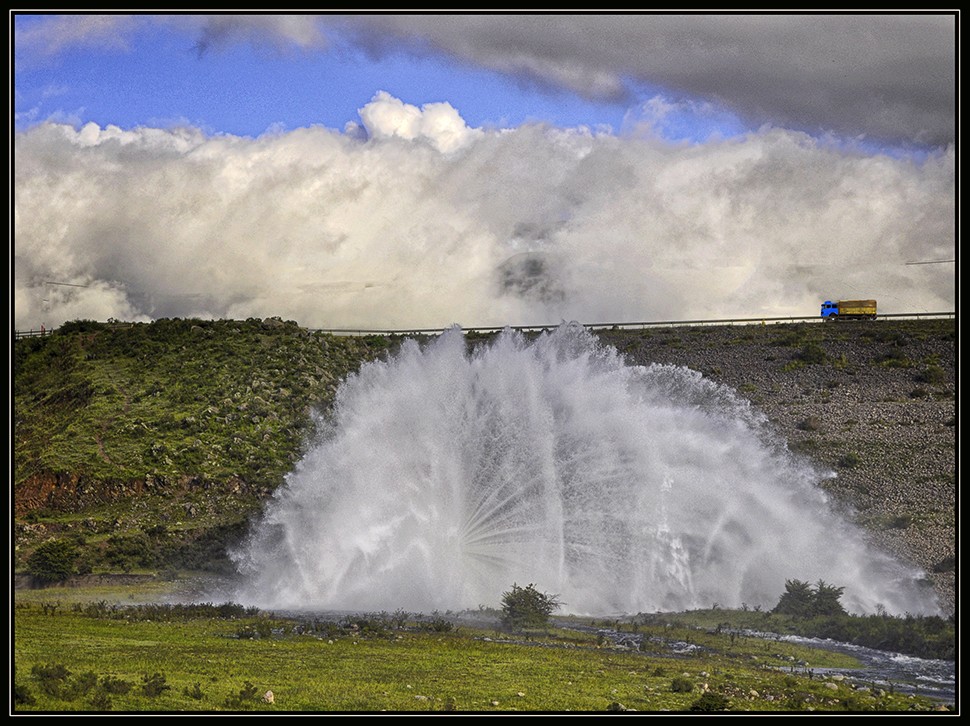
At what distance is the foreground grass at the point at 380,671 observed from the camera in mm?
31594

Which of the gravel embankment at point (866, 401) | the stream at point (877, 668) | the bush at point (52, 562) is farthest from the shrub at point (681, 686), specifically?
the bush at point (52, 562)

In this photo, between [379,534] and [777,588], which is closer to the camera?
[777,588]

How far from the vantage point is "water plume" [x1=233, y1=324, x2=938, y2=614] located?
1843 inches

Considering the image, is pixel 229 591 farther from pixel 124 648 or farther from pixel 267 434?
pixel 267 434

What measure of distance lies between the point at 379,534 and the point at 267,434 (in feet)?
88.9

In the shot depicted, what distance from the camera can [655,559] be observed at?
1881 inches

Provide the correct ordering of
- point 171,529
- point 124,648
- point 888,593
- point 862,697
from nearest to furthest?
point 862,697 → point 124,648 → point 888,593 → point 171,529

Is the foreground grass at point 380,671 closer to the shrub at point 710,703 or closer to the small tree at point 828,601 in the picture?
the shrub at point 710,703

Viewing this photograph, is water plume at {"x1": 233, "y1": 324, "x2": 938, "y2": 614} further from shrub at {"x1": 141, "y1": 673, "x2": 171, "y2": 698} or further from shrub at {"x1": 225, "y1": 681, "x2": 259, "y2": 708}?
shrub at {"x1": 141, "y1": 673, "x2": 171, "y2": 698}

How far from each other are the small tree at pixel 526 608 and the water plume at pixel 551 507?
2.38m

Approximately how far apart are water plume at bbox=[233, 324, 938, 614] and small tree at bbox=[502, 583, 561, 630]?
2.38 m
